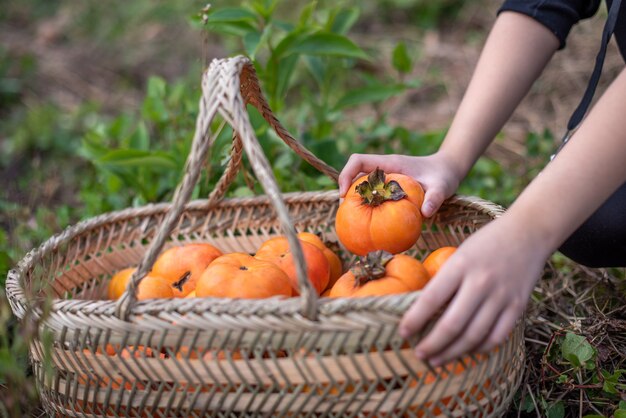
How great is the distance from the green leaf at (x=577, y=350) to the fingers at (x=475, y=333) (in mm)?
401

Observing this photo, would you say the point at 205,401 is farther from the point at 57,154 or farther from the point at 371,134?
the point at 57,154

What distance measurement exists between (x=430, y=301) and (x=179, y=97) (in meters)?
1.66

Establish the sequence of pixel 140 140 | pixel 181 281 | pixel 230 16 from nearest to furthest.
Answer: pixel 181 281 < pixel 230 16 < pixel 140 140

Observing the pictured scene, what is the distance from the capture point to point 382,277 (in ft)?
3.68

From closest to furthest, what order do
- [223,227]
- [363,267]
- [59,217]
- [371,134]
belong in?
[363,267]
[223,227]
[59,217]
[371,134]

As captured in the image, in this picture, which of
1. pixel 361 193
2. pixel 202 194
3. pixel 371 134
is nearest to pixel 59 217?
pixel 202 194

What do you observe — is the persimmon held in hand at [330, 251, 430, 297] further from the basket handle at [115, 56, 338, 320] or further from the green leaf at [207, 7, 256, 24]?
the green leaf at [207, 7, 256, 24]

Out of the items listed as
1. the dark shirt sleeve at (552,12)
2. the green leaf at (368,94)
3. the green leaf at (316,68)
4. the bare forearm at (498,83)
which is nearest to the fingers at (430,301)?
the bare forearm at (498,83)

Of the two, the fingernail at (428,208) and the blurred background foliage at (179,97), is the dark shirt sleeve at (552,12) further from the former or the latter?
the fingernail at (428,208)

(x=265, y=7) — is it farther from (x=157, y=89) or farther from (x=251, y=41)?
(x=157, y=89)

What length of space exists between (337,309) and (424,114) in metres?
2.49

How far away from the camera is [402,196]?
50.7 inches

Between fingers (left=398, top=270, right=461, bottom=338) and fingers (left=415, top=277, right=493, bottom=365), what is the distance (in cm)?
1

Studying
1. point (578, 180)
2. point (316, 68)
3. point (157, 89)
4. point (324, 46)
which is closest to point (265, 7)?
point (324, 46)
